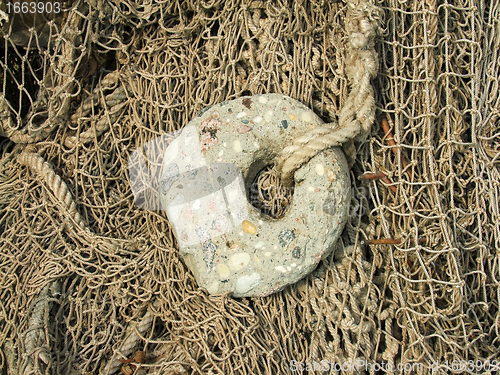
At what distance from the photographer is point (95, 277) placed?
5.81ft

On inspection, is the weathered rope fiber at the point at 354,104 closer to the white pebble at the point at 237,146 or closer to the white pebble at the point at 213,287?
the white pebble at the point at 237,146

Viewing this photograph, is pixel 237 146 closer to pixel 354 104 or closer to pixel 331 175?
pixel 331 175

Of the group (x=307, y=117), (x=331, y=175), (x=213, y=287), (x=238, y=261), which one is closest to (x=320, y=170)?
(x=331, y=175)

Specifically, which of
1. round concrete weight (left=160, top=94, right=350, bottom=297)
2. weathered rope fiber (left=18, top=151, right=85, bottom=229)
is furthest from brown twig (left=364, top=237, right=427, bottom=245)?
weathered rope fiber (left=18, top=151, right=85, bottom=229)

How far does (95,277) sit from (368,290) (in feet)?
3.99

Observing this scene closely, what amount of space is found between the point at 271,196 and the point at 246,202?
17 centimetres

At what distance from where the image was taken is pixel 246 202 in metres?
1.66

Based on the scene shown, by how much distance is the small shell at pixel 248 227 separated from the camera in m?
1.63

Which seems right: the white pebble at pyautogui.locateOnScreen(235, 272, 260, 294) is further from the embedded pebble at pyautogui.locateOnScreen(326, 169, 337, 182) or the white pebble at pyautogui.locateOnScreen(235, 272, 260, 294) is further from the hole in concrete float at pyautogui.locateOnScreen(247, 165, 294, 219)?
the embedded pebble at pyautogui.locateOnScreen(326, 169, 337, 182)

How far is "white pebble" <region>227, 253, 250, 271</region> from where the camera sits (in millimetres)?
1612

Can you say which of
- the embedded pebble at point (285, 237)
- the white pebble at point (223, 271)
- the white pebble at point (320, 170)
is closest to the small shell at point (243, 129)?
the white pebble at point (320, 170)

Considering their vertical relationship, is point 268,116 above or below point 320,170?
above

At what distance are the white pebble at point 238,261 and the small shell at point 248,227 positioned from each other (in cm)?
10


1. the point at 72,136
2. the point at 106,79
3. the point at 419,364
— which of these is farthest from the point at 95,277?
the point at 419,364
